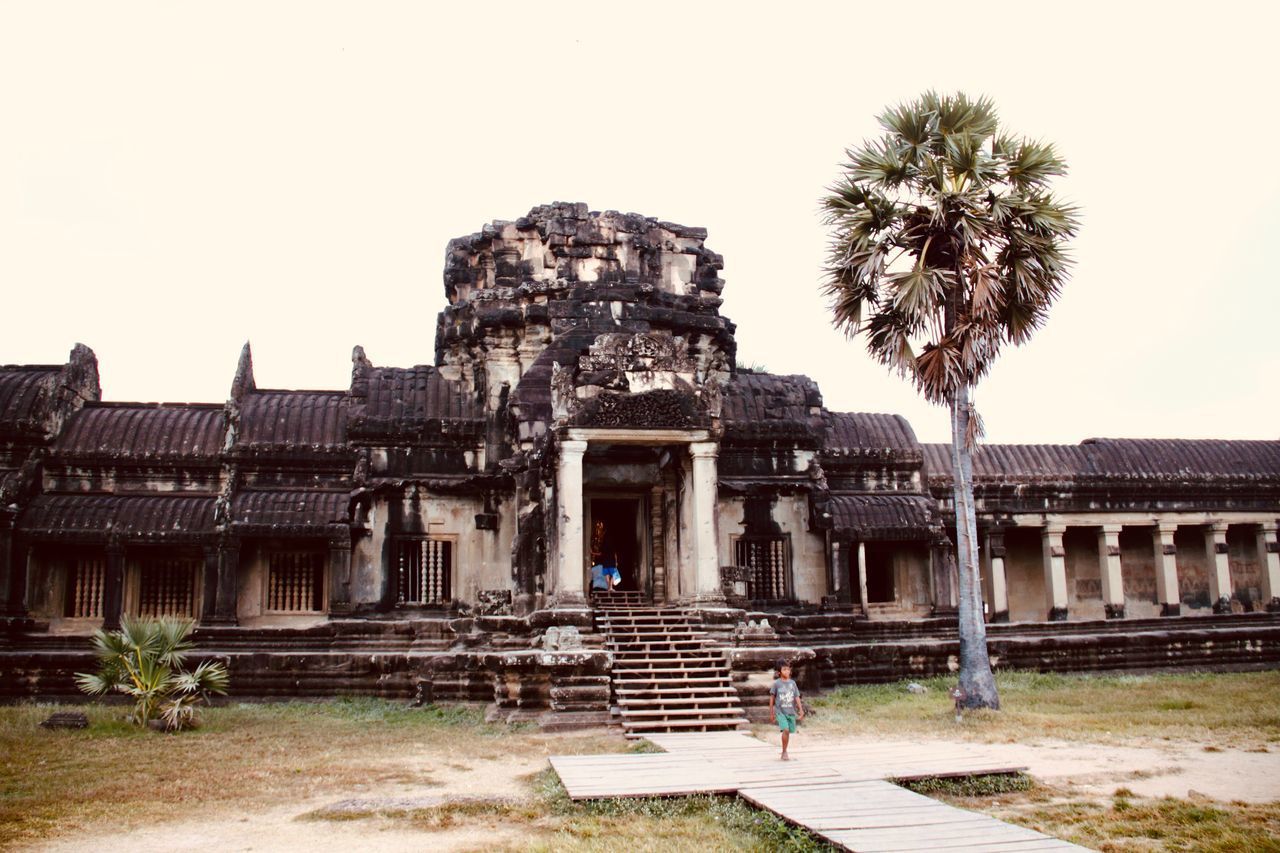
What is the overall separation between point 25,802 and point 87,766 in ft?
7.12

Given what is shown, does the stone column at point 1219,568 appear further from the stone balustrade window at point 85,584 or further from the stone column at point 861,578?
the stone balustrade window at point 85,584

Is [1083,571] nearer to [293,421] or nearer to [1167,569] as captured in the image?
[1167,569]

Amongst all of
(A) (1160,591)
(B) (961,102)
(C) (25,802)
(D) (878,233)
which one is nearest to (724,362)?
(D) (878,233)

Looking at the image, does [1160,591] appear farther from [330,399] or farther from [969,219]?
[330,399]

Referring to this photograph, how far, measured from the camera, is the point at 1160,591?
88.6ft

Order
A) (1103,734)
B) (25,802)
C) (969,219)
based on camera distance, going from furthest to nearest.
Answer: (969,219), (1103,734), (25,802)

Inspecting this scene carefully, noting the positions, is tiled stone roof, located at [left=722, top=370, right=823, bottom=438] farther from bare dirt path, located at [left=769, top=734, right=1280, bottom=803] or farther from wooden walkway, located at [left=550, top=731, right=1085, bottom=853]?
wooden walkway, located at [left=550, top=731, right=1085, bottom=853]

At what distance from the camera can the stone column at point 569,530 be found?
1692 centimetres

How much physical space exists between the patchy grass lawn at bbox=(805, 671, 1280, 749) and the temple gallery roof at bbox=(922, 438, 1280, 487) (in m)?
5.67

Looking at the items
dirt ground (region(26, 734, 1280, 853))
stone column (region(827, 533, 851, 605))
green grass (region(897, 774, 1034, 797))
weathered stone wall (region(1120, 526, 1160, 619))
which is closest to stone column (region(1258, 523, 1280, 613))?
weathered stone wall (region(1120, 526, 1160, 619))

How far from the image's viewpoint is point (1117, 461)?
26938mm

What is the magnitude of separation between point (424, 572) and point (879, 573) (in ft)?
33.5

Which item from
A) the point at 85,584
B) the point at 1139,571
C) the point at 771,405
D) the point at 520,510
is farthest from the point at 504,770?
the point at 1139,571

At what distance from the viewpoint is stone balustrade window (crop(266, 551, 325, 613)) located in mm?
22219
